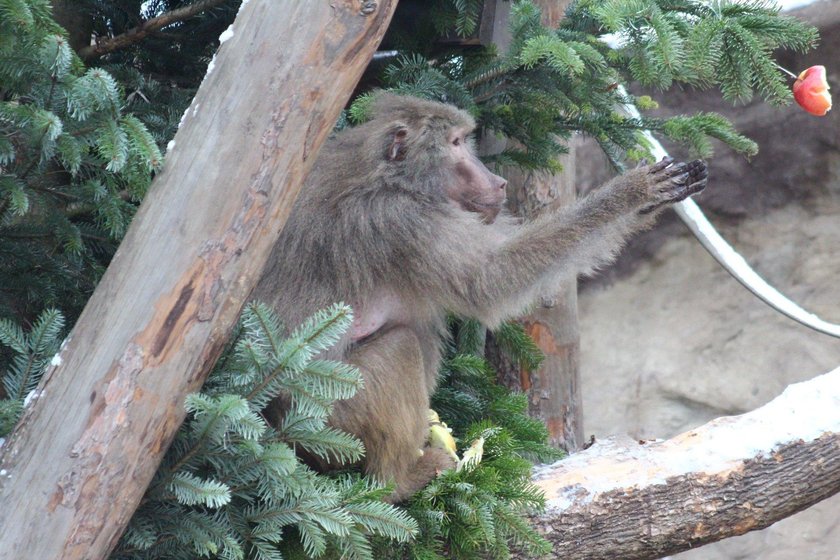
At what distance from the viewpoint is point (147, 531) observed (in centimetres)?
338

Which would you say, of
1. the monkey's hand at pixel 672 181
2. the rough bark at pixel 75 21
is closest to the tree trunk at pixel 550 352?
the monkey's hand at pixel 672 181

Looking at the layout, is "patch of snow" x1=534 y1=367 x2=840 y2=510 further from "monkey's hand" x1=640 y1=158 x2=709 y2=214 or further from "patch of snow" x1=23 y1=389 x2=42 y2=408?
"patch of snow" x1=23 y1=389 x2=42 y2=408

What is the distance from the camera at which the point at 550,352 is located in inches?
234

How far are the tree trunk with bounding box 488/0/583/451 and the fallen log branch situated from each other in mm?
1445

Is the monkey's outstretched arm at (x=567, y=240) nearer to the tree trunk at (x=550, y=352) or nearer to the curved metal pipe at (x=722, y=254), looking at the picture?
the tree trunk at (x=550, y=352)

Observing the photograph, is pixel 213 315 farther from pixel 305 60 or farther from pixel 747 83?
pixel 747 83

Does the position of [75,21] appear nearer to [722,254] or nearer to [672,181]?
[672,181]

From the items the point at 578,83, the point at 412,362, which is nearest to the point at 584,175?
the point at 578,83

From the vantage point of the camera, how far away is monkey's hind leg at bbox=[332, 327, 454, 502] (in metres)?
3.91

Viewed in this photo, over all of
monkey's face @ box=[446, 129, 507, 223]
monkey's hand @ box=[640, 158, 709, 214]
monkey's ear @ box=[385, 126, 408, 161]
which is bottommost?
monkey's face @ box=[446, 129, 507, 223]

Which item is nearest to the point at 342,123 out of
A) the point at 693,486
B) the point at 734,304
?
the point at 693,486

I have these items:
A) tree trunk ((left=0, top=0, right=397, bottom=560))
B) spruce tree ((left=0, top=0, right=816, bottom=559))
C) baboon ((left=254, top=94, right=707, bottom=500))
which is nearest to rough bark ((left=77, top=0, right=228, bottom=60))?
spruce tree ((left=0, top=0, right=816, bottom=559))

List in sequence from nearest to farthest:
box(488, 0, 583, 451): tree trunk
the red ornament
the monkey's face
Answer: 1. the red ornament
2. the monkey's face
3. box(488, 0, 583, 451): tree trunk

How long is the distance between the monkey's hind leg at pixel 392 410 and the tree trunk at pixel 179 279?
840mm
